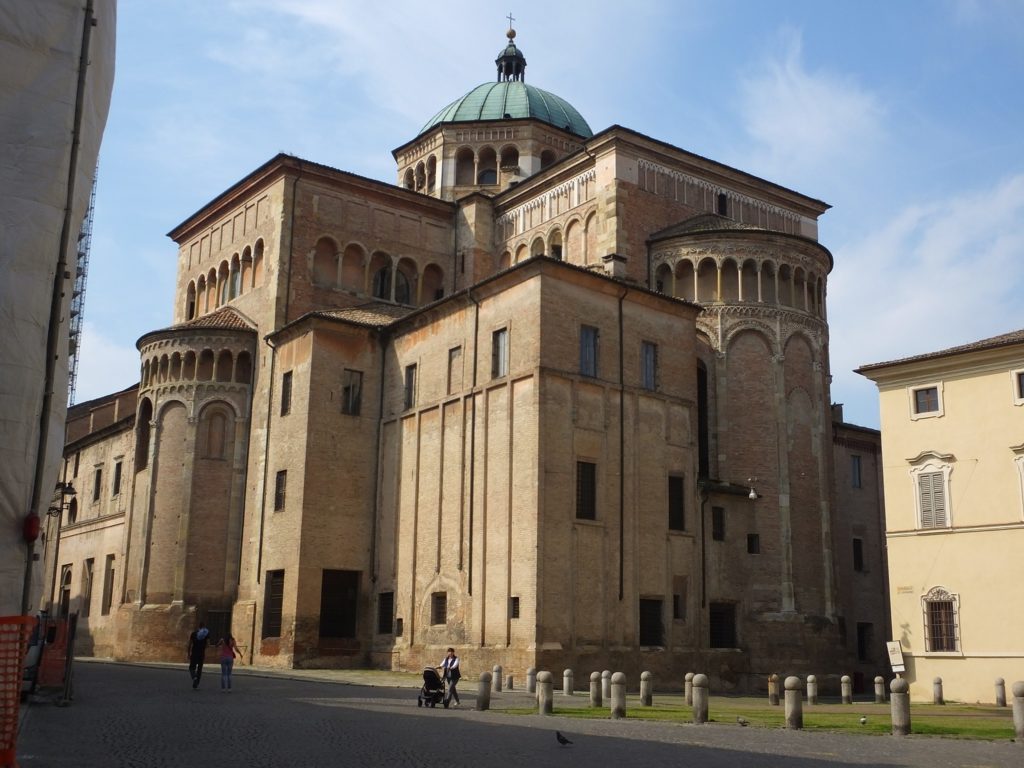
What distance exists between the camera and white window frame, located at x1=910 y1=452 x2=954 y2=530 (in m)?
28.2

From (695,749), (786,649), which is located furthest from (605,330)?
(695,749)

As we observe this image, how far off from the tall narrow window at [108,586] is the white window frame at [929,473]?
2968 centimetres

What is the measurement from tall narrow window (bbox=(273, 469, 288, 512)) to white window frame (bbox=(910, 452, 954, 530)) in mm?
18747

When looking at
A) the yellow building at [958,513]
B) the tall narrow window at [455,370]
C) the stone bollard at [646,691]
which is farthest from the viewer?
the tall narrow window at [455,370]

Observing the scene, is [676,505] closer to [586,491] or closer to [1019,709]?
[586,491]

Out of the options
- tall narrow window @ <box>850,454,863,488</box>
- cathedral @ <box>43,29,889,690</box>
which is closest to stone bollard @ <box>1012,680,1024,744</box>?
cathedral @ <box>43,29,889,690</box>

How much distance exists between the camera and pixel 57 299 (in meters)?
13.7

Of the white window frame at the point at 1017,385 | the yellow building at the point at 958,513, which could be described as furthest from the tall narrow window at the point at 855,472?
the white window frame at the point at 1017,385

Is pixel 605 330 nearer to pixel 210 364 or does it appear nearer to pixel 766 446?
pixel 766 446

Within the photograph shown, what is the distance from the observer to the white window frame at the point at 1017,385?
27.3 meters

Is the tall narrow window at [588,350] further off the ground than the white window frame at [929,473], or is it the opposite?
the tall narrow window at [588,350]

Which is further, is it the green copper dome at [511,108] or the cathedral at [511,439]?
the green copper dome at [511,108]

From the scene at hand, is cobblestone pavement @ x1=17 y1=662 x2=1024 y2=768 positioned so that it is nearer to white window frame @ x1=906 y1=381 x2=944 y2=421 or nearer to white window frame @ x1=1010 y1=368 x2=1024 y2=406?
white window frame @ x1=1010 y1=368 x2=1024 y2=406

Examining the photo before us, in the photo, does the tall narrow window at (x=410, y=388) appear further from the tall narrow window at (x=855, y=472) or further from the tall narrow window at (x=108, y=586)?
the tall narrow window at (x=855, y=472)
